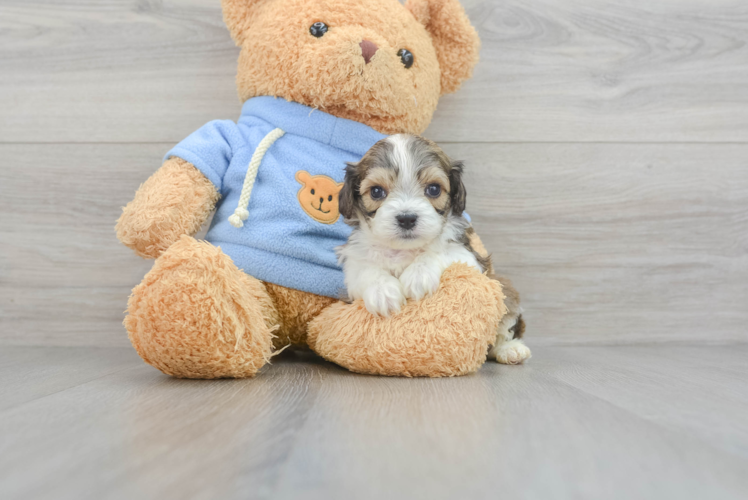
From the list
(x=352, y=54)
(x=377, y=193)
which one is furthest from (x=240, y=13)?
(x=377, y=193)

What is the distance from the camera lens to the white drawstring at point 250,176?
150cm

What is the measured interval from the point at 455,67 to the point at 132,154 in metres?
1.27

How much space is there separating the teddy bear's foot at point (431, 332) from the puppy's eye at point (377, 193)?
0.90 ft

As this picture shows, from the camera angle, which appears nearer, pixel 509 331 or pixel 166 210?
pixel 166 210

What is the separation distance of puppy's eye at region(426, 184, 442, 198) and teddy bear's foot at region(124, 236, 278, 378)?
0.55 metres

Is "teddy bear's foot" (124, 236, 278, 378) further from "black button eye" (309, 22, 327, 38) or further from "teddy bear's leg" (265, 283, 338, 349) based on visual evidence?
"black button eye" (309, 22, 327, 38)

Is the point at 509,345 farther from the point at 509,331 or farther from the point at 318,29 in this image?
the point at 318,29

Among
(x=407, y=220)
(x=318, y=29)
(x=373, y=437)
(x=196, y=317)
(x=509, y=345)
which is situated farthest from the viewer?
(x=509, y=345)

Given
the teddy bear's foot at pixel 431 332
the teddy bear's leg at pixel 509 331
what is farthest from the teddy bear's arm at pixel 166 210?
the teddy bear's leg at pixel 509 331

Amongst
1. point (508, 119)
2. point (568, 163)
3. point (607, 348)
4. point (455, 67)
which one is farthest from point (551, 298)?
point (455, 67)

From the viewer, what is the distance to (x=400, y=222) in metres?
1.33

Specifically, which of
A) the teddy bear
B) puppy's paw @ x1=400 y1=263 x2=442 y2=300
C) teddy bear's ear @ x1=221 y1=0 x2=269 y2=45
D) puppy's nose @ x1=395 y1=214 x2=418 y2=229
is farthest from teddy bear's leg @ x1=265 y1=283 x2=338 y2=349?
teddy bear's ear @ x1=221 y1=0 x2=269 y2=45

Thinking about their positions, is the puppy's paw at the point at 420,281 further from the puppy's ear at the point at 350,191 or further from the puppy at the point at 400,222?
the puppy's ear at the point at 350,191

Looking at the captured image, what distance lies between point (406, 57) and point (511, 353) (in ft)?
3.27
